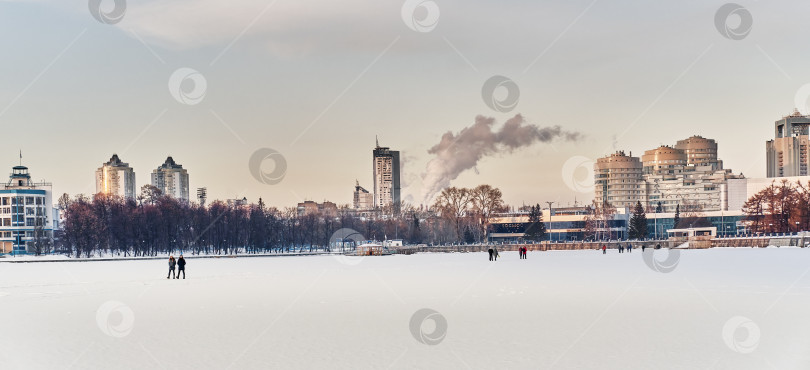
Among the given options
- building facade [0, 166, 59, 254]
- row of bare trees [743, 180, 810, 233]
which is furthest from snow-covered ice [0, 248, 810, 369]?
building facade [0, 166, 59, 254]

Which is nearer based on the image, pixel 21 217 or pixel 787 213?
pixel 787 213

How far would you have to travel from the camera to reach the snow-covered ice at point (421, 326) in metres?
16.9

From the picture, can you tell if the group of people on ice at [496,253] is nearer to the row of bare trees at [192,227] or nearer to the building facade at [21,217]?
the row of bare trees at [192,227]

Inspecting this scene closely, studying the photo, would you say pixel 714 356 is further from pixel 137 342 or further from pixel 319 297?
pixel 319 297

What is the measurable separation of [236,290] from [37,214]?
4407 inches

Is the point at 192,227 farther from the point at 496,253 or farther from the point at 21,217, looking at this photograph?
the point at 496,253

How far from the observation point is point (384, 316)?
2467 centimetres

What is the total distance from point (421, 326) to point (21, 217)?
414 ft

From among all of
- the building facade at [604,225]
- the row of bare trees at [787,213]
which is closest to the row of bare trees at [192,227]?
the building facade at [604,225]

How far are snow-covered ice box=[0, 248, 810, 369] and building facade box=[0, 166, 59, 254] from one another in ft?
327

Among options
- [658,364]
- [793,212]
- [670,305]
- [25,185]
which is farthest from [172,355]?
[25,185]

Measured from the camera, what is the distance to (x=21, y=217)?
13175cm

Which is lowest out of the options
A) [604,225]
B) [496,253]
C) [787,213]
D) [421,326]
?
[604,225]

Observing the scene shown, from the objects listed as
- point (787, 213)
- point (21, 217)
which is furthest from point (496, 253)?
point (21, 217)
